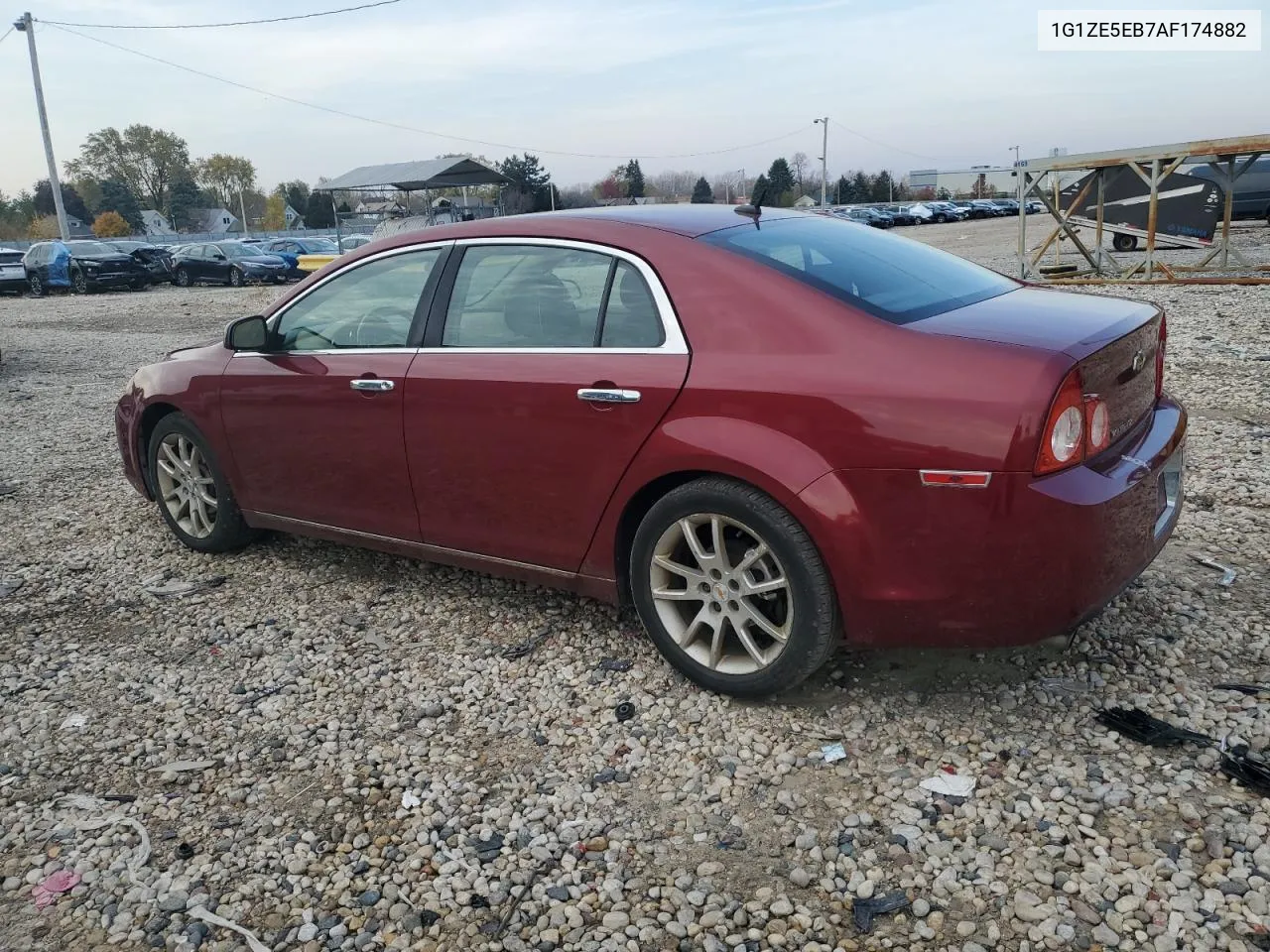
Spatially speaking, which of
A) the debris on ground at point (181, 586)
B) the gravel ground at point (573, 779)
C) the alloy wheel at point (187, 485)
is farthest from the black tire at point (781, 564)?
the alloy wheel at point (187, 485)

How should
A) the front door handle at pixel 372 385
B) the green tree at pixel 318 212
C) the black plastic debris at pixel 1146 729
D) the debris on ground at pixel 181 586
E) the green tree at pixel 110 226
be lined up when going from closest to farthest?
the black plastic debris at pixel 1146 729 < the front door handle at pixel 372 385 < the debris on ground at pixel 181 586 < the green tree at pixel 110 226 < the green tree at pixel 318 212

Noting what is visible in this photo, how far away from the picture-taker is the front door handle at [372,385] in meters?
4.01

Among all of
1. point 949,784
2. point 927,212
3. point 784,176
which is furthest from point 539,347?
point 784,176

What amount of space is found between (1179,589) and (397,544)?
3232 millimetres

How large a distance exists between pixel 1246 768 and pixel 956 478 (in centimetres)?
119

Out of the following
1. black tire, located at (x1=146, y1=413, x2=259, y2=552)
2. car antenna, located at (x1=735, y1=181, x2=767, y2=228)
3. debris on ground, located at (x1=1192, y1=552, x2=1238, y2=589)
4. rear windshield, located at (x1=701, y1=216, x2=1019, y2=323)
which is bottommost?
debris on ground, located at (x1=1192, y1=552, x2=1238, y2=589)

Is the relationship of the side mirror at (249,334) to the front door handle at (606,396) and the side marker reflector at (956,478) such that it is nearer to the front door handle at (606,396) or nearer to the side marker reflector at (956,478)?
the front door handle at (606,396)

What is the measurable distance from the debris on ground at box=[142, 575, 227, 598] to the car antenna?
3.01 metres

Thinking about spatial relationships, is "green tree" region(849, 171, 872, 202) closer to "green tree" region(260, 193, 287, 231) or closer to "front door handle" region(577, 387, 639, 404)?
"green tree" region(260, 193, 287, 231)

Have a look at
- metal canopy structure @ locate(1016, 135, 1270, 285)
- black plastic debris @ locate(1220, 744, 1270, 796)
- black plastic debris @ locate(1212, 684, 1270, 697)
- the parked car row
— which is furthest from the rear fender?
the parked car row

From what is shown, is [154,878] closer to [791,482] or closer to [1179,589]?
[791,482]

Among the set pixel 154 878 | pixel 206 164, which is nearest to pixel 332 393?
pixel 154 878

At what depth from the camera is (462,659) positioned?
388cm

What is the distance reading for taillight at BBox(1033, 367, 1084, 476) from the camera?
8.97 feet
